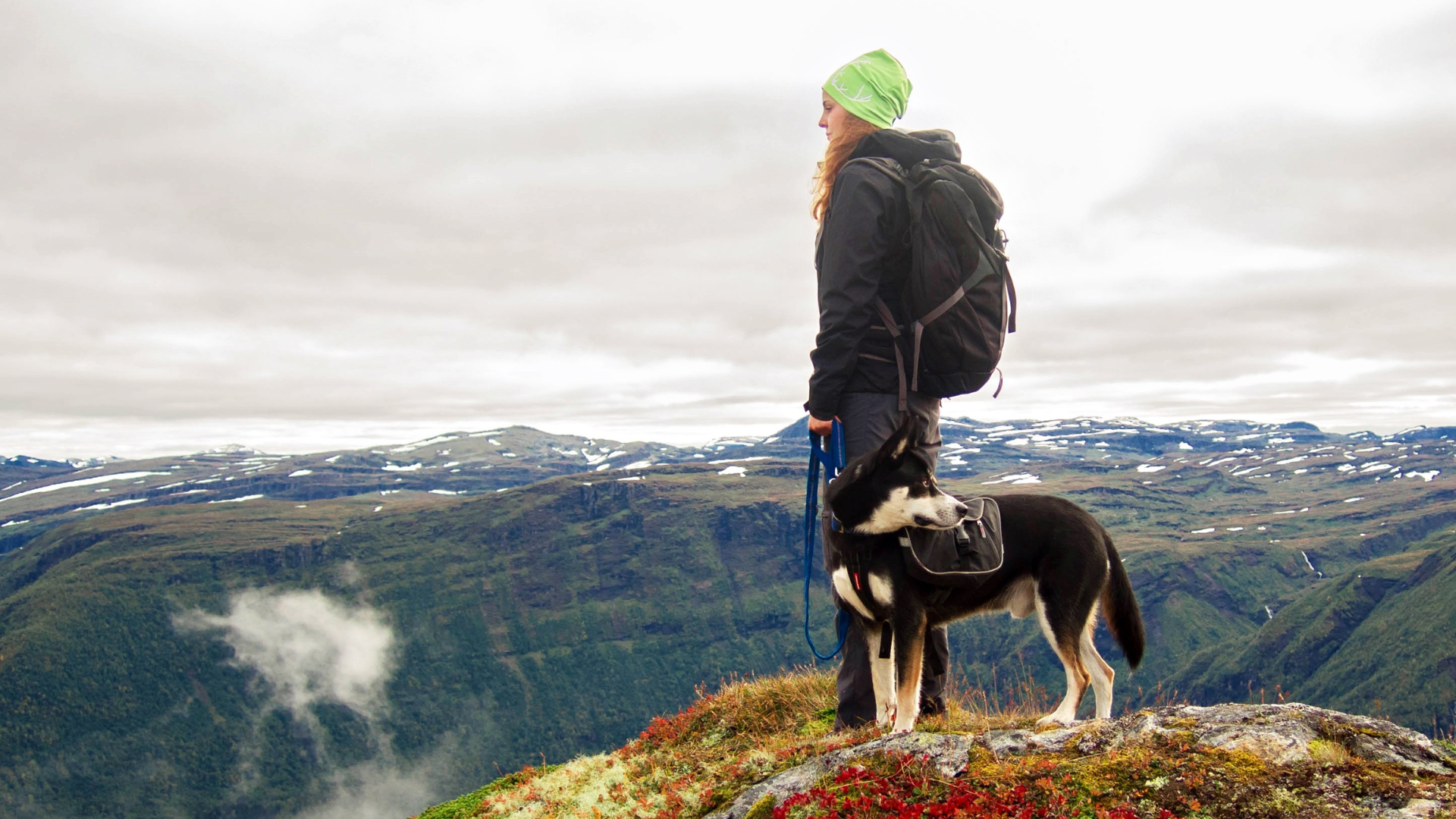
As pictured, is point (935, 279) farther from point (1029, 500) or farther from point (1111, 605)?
point (1111, 605)

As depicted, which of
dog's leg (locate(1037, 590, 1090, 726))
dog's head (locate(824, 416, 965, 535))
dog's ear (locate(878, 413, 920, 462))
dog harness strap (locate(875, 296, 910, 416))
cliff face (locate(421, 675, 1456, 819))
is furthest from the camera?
dog harness strap (locate(875, 296, 910, 416))

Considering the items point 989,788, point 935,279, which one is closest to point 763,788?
point 989,788

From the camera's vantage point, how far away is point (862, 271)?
6.96 metres

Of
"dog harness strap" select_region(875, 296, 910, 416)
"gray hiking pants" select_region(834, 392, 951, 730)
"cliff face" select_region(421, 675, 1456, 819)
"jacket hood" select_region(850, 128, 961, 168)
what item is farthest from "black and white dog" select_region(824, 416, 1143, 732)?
"jacket hood" select_region(850, 128, 961, 168)

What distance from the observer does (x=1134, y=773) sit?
4.97 m

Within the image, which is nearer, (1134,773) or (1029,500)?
(1134,773)

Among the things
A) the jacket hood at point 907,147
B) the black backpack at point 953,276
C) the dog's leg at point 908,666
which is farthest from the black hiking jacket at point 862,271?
the dog's leg at point 908,666

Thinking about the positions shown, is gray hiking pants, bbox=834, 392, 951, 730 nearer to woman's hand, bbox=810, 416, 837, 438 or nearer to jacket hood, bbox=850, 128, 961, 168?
woman's hand, bbox=810, 416, 837, 438

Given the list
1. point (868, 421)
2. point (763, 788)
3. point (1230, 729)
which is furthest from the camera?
point (868, 421)

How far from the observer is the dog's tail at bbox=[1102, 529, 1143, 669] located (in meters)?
7.34

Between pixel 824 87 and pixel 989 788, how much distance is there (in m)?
6.19

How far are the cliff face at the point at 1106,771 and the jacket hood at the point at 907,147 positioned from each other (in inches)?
196

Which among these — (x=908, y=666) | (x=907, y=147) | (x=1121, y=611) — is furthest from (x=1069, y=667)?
(x=907, y=147)

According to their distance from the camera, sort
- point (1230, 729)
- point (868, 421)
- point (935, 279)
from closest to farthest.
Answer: point (1230, 729) < point (935, 279) < point (868, 421)
